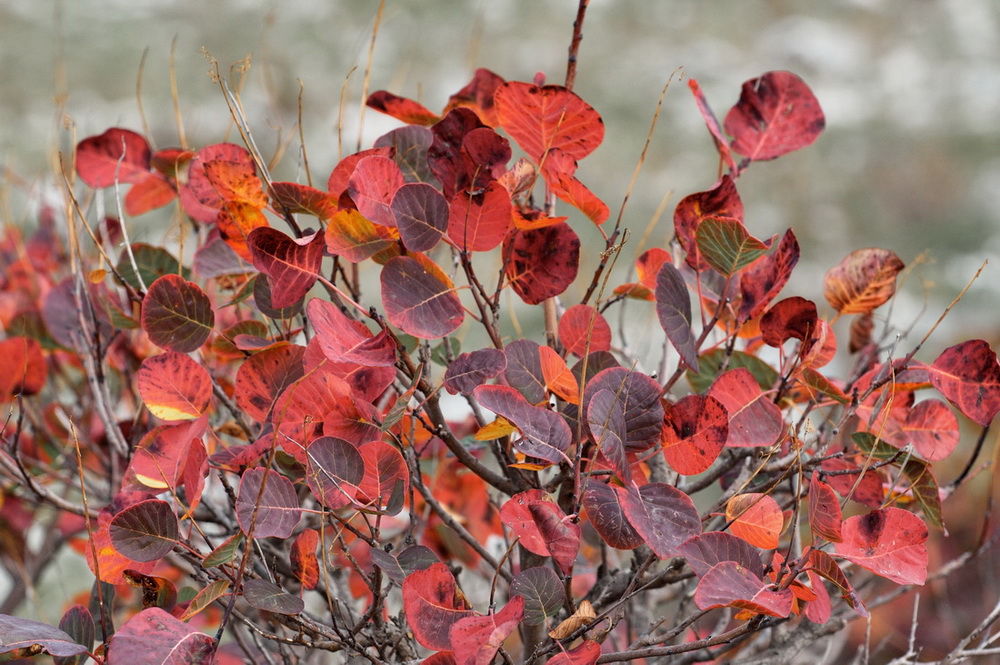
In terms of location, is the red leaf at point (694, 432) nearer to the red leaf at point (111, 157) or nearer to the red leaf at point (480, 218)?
the red leaf at point (480, 218)

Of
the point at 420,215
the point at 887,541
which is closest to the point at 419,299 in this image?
the point at 420,215

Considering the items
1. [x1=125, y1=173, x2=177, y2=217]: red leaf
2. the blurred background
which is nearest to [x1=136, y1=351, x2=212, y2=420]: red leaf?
[x1=125, y1=173, x2=177, y2=217]: red leaf

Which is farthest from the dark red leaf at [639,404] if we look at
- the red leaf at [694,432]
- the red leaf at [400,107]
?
the red leaf at [400,107]

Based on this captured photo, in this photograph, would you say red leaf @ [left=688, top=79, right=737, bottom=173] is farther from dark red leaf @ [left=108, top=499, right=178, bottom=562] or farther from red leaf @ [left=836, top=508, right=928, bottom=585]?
dark red leaf @ [left=108, top=499, right=178, bottom=562]

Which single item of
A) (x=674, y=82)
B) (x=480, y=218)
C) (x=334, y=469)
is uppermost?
(x=674, y=82)

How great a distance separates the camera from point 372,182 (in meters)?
0.41

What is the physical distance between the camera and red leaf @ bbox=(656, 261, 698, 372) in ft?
1.40

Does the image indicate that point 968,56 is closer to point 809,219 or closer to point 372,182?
point 809,219

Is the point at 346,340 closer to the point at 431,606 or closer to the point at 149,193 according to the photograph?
the point at 431,606

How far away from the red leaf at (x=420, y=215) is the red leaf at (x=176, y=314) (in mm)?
123

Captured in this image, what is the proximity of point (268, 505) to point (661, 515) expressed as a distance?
0.18m

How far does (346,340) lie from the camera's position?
40 cm

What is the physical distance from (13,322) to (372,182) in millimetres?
525

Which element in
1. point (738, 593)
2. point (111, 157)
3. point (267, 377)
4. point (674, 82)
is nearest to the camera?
point (738, 593)
